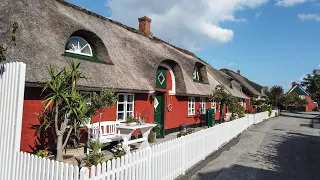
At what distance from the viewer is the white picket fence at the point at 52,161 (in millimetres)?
3934

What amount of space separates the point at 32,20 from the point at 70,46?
1.51 m

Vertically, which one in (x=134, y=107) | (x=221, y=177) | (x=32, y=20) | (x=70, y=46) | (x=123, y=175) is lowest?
(x=221, y=177)

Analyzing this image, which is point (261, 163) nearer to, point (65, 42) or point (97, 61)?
point (97, 61)

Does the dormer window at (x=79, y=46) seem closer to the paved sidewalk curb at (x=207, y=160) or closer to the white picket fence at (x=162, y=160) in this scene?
the white picket fence at (x=162, y=160)

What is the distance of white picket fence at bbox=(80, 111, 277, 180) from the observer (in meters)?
4.05

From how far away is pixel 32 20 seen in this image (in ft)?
24.2

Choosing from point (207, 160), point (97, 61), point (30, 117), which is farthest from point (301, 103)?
point (30, 117)

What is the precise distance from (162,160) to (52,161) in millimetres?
2442

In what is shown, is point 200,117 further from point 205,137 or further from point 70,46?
point 70,46

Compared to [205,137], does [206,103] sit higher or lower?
higher

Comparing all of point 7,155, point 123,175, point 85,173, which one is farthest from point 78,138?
point 85,173

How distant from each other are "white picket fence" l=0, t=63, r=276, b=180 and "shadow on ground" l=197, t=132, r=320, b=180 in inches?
39.7

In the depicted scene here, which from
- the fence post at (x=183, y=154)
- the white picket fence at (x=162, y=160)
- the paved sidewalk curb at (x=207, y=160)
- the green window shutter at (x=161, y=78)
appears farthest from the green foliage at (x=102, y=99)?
the green window shutter at (x=161, y=78)

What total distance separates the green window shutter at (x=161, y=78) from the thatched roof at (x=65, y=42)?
2.24ft
